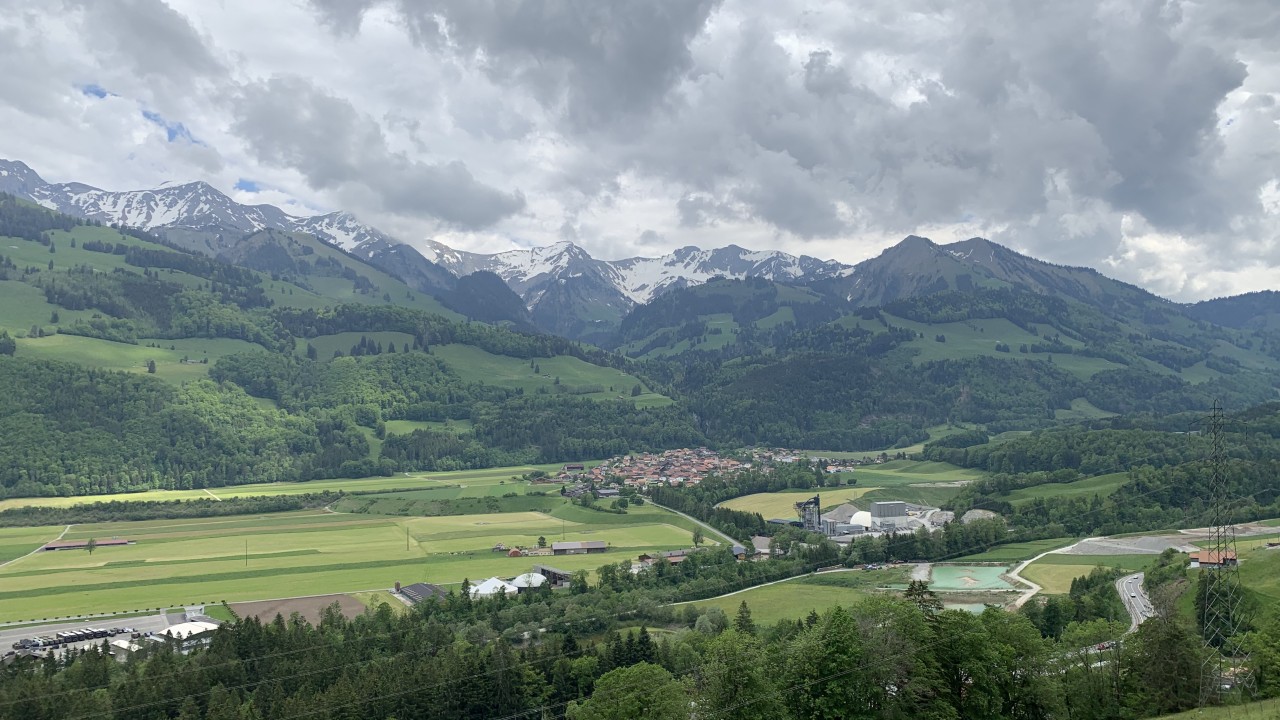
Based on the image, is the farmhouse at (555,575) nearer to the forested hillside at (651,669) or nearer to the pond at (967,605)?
the forested hillside at (651,669)

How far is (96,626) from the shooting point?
63062mm

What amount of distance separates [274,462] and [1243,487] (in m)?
148

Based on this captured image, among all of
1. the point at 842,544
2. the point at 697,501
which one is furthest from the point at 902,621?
the point at 697,501

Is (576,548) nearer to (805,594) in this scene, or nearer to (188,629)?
(805,594)

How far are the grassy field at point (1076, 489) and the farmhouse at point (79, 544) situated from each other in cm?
9975

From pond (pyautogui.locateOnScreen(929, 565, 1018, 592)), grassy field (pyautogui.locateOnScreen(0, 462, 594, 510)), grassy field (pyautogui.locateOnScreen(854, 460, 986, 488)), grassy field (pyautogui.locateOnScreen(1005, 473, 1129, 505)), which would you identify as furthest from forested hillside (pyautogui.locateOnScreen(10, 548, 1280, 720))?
grassy field (pyautogui.locateOnScreen(0, 462, 594, 510))

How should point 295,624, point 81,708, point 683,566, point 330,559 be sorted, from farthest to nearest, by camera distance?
point 330,559, point 683,566, point 295,624, point 81,708

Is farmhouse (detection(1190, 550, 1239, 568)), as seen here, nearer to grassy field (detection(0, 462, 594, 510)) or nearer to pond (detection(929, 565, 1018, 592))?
pond (detection(929, 565, 1018, 592))

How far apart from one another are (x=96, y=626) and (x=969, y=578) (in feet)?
217

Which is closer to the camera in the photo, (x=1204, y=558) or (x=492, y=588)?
(x=1204, y=558)

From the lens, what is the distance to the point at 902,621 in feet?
117

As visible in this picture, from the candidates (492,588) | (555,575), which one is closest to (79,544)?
(492,588)

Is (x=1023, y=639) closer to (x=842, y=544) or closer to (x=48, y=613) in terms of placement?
(x=842, y=544)

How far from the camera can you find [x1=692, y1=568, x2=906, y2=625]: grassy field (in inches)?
2459
